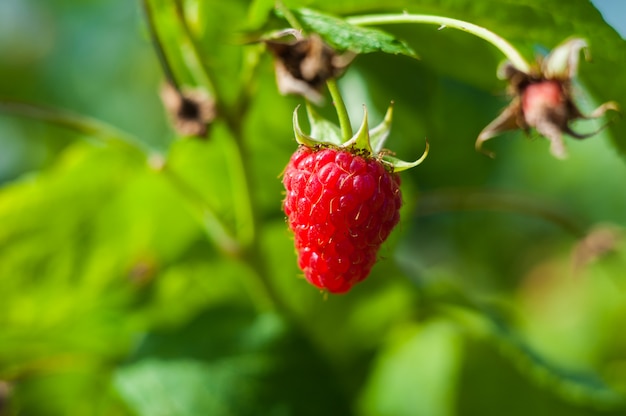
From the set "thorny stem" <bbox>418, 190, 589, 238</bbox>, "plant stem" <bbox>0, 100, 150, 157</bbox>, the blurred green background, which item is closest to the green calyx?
the blurred green background

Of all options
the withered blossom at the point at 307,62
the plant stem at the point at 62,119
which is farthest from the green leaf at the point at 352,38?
the plant stem at the point at 62,119

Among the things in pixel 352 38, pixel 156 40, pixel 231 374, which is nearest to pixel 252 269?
pixel 231 374

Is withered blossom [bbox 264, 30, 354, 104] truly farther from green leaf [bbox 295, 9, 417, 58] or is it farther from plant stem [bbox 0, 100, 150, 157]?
plant stem [bbox 0, 100, 150, 157]

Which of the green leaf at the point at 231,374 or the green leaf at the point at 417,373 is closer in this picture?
the green leaf at the point at 231,374

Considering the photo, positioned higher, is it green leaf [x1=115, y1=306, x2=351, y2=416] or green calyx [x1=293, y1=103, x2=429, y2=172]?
green calyx [x1=293, y1=103, x2=429, y2=172]

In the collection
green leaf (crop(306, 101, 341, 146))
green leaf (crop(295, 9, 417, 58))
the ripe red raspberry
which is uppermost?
green leaf (crop(295, 9, 417, 58))

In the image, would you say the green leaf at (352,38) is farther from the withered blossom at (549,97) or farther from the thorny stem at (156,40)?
the thorny stem at (156,40)

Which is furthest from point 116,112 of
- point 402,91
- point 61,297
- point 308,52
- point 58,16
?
point 308,52
